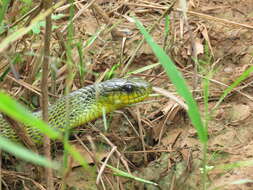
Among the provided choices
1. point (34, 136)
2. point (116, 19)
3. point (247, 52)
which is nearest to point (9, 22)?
point (34, 136)

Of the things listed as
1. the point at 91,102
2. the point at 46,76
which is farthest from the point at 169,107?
the point at 46,76

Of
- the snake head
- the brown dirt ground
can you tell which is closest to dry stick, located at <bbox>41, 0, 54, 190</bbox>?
the brown dirt ground

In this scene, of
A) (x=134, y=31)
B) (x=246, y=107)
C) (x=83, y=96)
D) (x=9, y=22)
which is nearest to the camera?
(x=9, y=22)

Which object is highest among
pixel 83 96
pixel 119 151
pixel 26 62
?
pixel 26 62

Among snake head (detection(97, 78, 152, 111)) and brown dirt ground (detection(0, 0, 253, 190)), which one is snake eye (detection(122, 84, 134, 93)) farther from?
brown dirt ground (detection(0, 0, 253, 190))

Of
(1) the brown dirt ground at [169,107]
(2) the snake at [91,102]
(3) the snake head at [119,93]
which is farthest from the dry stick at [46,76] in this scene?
(3) the snake head at [119,93]

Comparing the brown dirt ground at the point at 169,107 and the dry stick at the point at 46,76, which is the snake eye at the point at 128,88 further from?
the dry stick at the point at 46,76

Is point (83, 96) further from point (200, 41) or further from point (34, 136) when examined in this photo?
point (200, 41)
